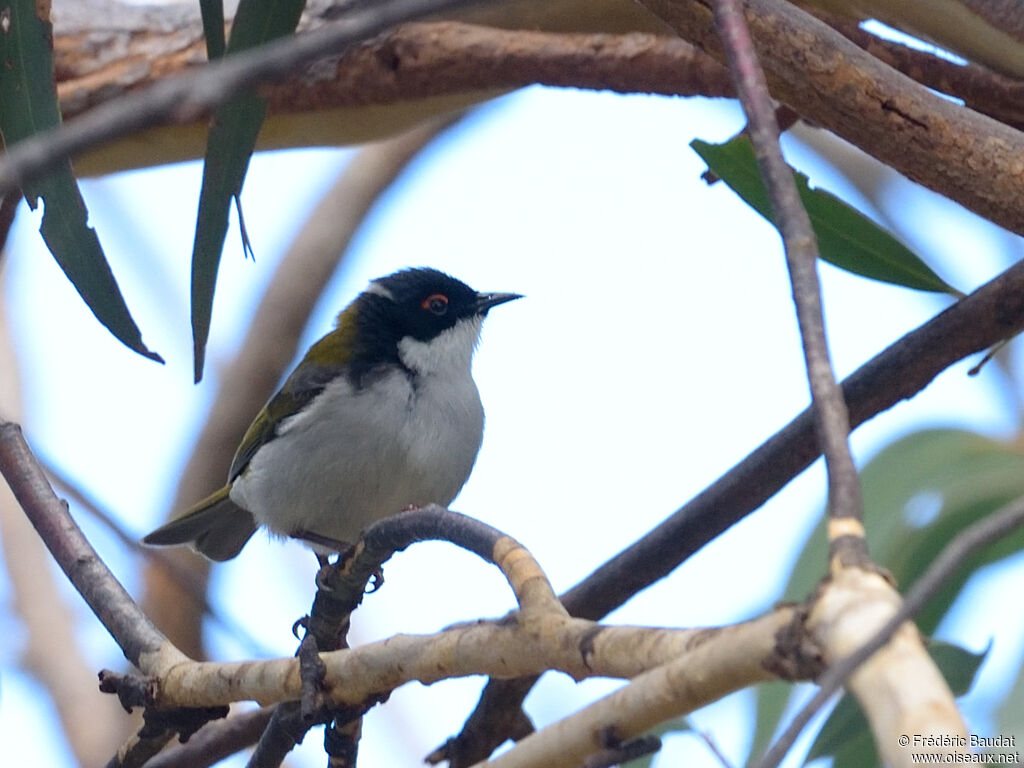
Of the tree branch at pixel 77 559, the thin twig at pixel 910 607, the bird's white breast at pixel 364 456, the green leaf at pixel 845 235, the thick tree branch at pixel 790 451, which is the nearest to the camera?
the thin twig at pixel 910 607

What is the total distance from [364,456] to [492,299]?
120cm

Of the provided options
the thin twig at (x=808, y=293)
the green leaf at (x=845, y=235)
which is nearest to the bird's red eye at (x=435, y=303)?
the green leaf at (x=845, y=235)

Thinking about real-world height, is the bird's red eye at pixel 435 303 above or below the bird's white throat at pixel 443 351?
above

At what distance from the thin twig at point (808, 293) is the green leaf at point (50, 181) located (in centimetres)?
171

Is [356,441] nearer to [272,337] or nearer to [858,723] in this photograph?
[858,723]

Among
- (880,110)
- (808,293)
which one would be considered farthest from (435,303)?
(808,293)

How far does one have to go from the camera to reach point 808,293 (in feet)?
4.30

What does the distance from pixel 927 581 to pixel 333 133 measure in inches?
144

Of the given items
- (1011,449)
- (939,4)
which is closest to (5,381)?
(1011,449)

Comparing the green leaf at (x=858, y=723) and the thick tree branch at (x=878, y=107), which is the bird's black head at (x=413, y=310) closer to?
the green leaf at (x=858, y=723)

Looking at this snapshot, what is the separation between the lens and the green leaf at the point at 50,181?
291 centimetres

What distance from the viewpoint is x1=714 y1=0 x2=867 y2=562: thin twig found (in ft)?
3.81

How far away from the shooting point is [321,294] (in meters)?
6.88

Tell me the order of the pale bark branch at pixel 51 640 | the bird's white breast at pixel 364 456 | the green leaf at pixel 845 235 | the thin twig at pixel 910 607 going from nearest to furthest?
the thin twig at pixel 910 607
the green leaf at pixel 845 235
the bird's white breast at pixel 364 456
the pale bark branch at pixel 51 640
